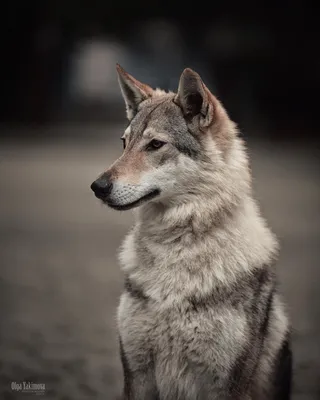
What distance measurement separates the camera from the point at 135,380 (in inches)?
75.4

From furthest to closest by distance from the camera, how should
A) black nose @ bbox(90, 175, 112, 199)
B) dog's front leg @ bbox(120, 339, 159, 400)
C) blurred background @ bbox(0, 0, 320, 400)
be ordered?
1. blurred background @ bbox(0, 0, 320, 400)
2. dog's front leg @ bbox(120, 339, 159, 400)
3. black nose @ bbox(90, 175, 112, 199)

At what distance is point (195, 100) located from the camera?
1.80 metres

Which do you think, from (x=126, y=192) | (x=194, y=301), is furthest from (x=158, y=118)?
(x=194, y=301)

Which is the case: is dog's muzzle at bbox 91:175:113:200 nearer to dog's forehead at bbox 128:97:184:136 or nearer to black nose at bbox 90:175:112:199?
Answer: black nose at bbox 90:175:112:199

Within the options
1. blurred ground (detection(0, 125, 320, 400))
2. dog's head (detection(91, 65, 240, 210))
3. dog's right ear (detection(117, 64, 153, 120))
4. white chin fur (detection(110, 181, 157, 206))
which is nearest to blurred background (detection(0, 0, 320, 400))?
blurred ground (detection(0, 125, 320, 400))

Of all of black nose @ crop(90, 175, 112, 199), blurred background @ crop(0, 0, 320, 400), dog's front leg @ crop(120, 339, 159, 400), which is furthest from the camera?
blurred background @ crop(0, 0, 320, 400)

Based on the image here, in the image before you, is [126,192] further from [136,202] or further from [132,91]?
[132,91]

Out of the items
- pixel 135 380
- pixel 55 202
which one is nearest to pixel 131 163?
pixel 55 202

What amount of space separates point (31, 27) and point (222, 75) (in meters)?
0.77

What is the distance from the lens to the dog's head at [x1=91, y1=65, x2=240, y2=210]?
69.4 inches

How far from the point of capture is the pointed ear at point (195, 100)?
1.76m

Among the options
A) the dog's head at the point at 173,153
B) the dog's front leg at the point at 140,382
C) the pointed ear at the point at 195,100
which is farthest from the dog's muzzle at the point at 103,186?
the dog's front leg at the point at 140,382

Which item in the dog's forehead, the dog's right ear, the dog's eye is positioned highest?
the dog's right ear

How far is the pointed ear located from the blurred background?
0.29 metres
